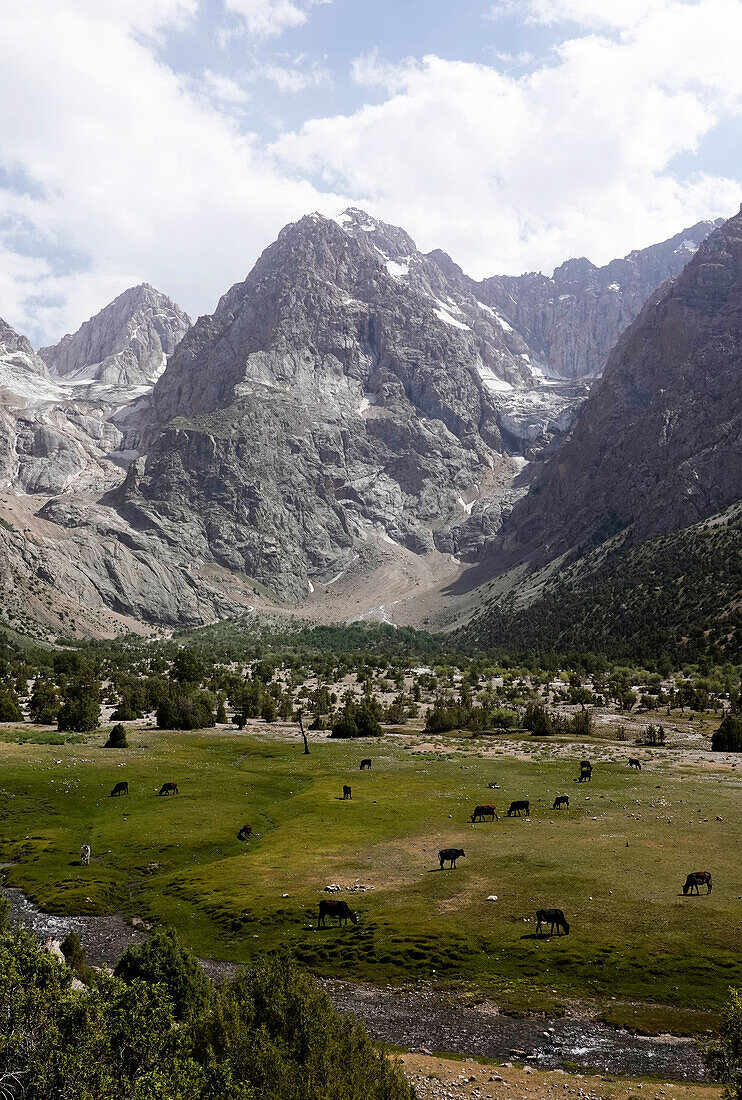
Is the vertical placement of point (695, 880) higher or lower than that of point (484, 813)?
higher

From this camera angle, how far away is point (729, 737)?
210ft

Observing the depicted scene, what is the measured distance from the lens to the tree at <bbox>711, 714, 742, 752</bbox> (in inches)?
2515

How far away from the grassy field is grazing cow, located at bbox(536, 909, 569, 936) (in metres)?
0.42

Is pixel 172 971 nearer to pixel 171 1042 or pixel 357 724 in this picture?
pixel 171 1042

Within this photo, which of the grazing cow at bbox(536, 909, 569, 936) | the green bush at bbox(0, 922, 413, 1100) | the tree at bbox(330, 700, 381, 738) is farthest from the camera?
the tree at bbox(330, 700, 381, 738)

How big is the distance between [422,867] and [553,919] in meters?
8.60

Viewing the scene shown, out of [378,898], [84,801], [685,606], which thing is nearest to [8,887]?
[84,801]

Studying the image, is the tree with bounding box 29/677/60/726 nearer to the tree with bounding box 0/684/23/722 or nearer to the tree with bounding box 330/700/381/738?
the tree with bounding box 0/684/23/722

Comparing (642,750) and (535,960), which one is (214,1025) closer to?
(535,960)

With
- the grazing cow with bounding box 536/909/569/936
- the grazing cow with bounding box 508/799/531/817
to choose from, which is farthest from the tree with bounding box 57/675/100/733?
the grazing cow with bounding box 536/909/569/936

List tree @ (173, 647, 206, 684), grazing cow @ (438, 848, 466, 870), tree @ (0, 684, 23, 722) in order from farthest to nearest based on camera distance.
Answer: tree @ (173, 647, 206, 684) < tree @ (0, 684, 23, 722) < grazing cow @ (438, 848, 466, 870)

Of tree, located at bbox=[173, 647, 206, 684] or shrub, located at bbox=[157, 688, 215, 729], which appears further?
tree, located at bbox=[173, 647, 206, 684]

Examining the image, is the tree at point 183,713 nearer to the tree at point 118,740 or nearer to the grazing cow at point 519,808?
the tree at point 118,740

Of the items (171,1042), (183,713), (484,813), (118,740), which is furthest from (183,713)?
(171,1042)
